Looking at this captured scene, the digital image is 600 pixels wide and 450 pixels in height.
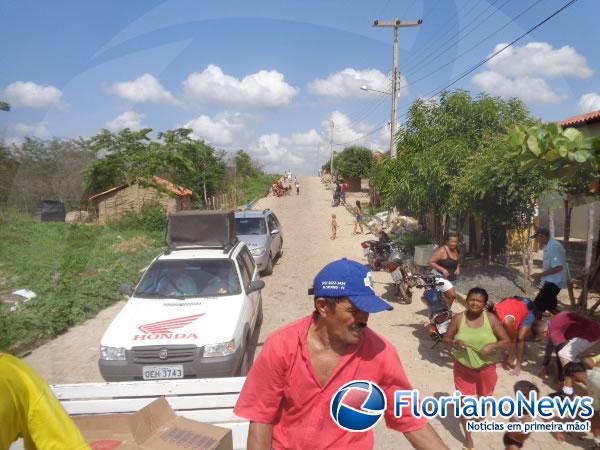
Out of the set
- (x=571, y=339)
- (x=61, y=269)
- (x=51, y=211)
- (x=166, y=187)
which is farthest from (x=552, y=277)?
(x=51, y=211)

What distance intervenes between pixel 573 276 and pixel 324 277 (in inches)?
396

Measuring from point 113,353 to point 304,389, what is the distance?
3676 millimetres

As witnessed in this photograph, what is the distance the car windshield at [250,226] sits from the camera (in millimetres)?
12781

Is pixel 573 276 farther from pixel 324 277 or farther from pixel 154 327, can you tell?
pixel 324 277

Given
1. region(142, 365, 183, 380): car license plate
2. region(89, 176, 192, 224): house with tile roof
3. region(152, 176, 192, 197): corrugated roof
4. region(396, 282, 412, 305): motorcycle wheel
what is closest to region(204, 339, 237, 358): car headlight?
region(142, 365, 183, 380): car license plate

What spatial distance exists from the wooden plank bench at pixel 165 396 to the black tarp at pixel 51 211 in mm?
22865

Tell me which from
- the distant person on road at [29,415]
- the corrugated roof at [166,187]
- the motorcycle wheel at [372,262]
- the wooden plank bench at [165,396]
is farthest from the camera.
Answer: the corrugated roof at [166,187]

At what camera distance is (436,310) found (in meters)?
6.83

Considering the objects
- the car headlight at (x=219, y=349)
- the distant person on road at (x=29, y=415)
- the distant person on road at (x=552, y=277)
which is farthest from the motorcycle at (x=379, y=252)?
the distant person on road at (x=29, y=415)

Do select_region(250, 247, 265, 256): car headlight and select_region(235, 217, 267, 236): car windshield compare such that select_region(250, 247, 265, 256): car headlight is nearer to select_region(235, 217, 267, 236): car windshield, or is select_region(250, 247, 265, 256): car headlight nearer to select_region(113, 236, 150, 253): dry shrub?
select_region(235, 217, 267, 236): car windshield

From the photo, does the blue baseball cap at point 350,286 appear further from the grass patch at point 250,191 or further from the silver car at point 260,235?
the grass patch at point 250,191

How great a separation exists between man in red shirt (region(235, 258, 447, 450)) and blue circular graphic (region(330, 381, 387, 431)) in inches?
0.7

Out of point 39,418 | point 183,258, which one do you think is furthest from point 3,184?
point 39,418

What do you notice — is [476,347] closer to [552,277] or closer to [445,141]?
[552,277]
